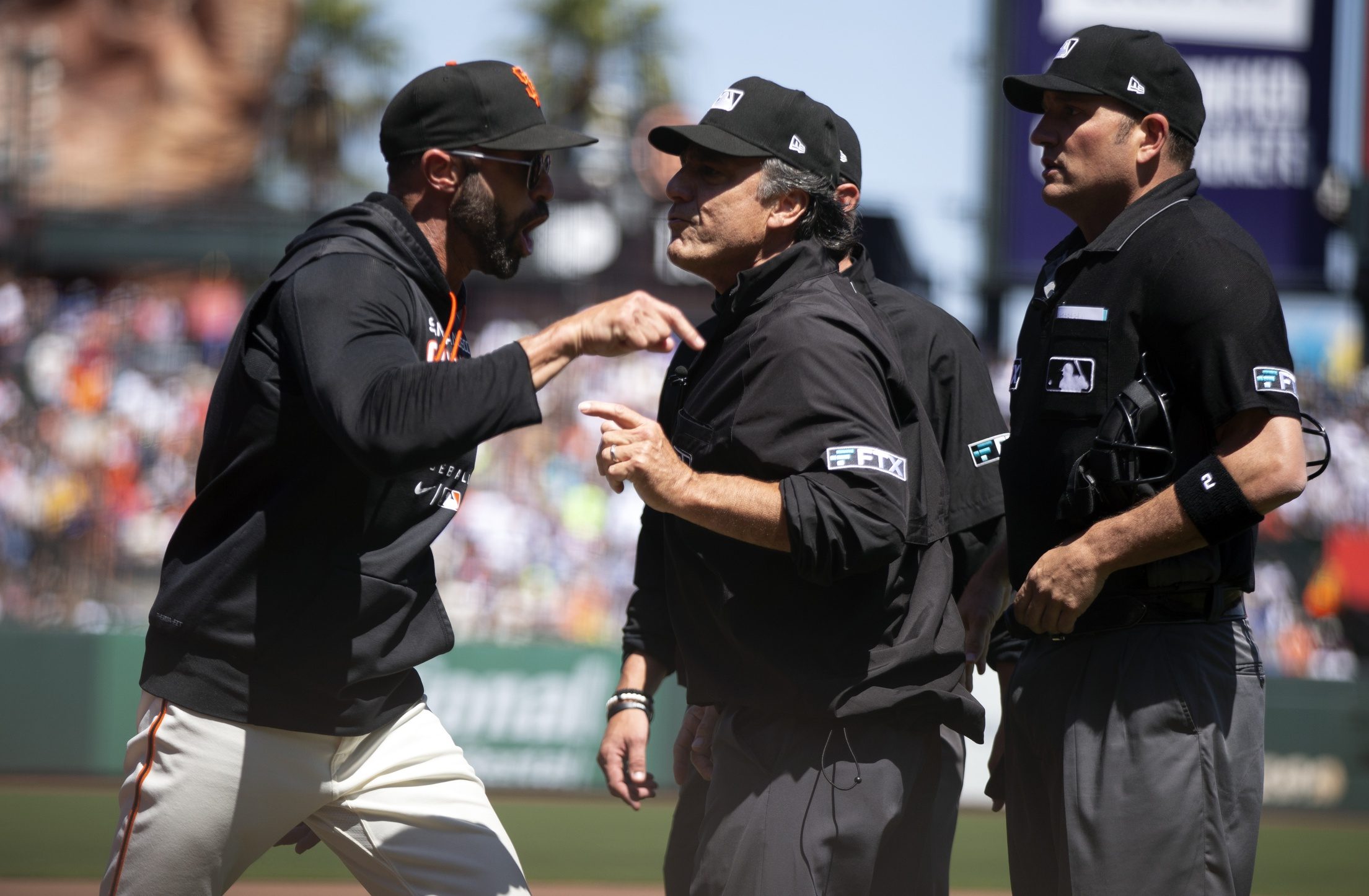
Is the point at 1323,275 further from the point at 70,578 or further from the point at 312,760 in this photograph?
the point at 312,760

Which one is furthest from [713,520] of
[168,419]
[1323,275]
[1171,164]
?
[1323,275]

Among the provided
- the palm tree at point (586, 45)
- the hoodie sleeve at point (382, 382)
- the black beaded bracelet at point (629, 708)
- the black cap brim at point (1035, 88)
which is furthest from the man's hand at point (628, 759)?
the palm tree at point (586, 45)

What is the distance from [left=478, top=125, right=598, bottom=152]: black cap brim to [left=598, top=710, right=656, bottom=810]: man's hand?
1.45 meters

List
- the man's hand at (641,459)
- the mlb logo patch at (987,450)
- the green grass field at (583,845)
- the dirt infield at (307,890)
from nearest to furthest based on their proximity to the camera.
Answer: the man's hand at (641,459), the mlb logo patch at (987,450), the dirt infield at (307,890), the green grass field at (583,845)

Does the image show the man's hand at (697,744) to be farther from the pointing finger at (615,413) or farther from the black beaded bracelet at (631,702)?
the pointing finger at (615,413)

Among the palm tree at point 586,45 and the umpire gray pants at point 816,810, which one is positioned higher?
the palm tree at point 586,45

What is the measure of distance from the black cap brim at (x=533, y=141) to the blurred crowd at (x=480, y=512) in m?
8.06

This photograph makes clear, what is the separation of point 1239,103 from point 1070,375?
12.6 m

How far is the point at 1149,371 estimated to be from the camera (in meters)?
2.99

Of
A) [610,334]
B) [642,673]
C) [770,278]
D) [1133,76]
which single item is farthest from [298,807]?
[1133,76]

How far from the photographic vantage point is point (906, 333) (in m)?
3.72

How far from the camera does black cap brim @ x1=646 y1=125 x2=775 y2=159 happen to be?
3137 millimetres

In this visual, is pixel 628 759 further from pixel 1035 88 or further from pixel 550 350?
pixel 1035 88

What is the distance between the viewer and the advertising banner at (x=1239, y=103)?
14.1 metres
